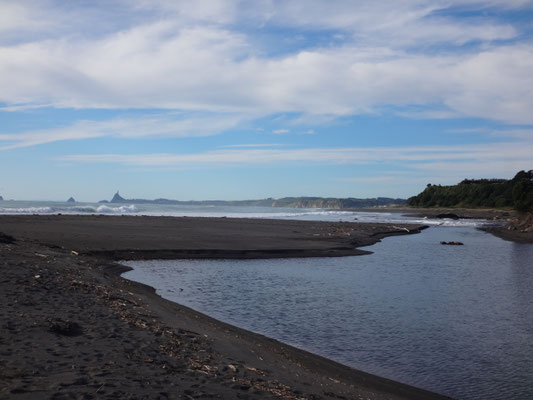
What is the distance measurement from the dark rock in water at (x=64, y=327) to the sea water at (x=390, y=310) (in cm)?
501

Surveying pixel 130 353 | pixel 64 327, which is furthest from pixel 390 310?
pixel 64 327

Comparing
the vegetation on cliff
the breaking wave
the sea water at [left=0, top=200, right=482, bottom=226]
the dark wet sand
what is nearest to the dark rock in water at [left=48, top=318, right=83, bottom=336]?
Answer: the dark wet sand

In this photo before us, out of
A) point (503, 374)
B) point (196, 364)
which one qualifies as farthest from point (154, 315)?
point (503, 374)

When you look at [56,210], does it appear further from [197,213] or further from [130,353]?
[130,353]

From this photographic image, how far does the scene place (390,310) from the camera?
15.4 metres

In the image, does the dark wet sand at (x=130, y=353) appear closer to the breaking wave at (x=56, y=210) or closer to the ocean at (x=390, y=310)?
the ocean at (x=390, y=310)

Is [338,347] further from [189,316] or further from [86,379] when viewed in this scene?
[86,379]

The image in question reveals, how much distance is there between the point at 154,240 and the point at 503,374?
24911mm

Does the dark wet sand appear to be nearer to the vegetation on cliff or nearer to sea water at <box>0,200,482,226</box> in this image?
sea water at <box>0,200,482,226</box>

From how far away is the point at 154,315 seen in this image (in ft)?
38.3

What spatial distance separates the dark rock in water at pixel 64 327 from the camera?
342 inches

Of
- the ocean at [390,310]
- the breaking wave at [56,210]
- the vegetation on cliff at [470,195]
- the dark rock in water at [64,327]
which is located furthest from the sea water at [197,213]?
the dark rock in water at [64,327]

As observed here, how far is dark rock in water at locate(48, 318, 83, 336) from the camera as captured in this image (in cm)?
868

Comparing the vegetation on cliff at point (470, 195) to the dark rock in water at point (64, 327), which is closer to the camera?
the dark rock in water at point (64, 327)
